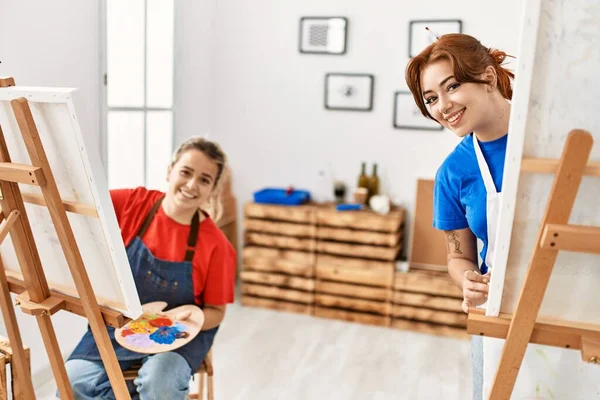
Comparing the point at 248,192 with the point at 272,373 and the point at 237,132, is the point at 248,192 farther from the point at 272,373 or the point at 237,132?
the point at 272,373

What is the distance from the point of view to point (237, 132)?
4.52 meters

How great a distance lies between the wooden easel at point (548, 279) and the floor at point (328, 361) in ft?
6.21

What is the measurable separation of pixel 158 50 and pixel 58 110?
247 centimetres

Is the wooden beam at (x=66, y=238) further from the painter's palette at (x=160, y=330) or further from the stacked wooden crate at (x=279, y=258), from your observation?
the stacked wooden crate at (x=279, y=258)

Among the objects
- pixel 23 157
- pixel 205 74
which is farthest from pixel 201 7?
pixel 23 157

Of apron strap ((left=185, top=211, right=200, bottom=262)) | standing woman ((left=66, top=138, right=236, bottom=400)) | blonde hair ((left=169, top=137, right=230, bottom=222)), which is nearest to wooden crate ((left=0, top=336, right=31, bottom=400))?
standing woman ((left=66, top=138, right=236, bottom=400))

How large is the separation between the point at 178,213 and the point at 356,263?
2.03 m

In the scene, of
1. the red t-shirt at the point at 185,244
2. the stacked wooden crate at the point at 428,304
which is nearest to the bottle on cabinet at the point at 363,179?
the stacked wooden crate at the point at 428,304

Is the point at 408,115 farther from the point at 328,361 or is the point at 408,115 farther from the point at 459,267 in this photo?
the point at 459,267

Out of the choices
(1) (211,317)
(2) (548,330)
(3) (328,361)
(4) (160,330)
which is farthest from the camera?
(3) (328,361)

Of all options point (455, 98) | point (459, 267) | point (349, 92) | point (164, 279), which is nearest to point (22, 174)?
point (164, 279)

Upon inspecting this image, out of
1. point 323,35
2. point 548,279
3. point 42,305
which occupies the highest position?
point 323,35

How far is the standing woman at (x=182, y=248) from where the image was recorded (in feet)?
6.74

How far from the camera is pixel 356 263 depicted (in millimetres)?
3990
